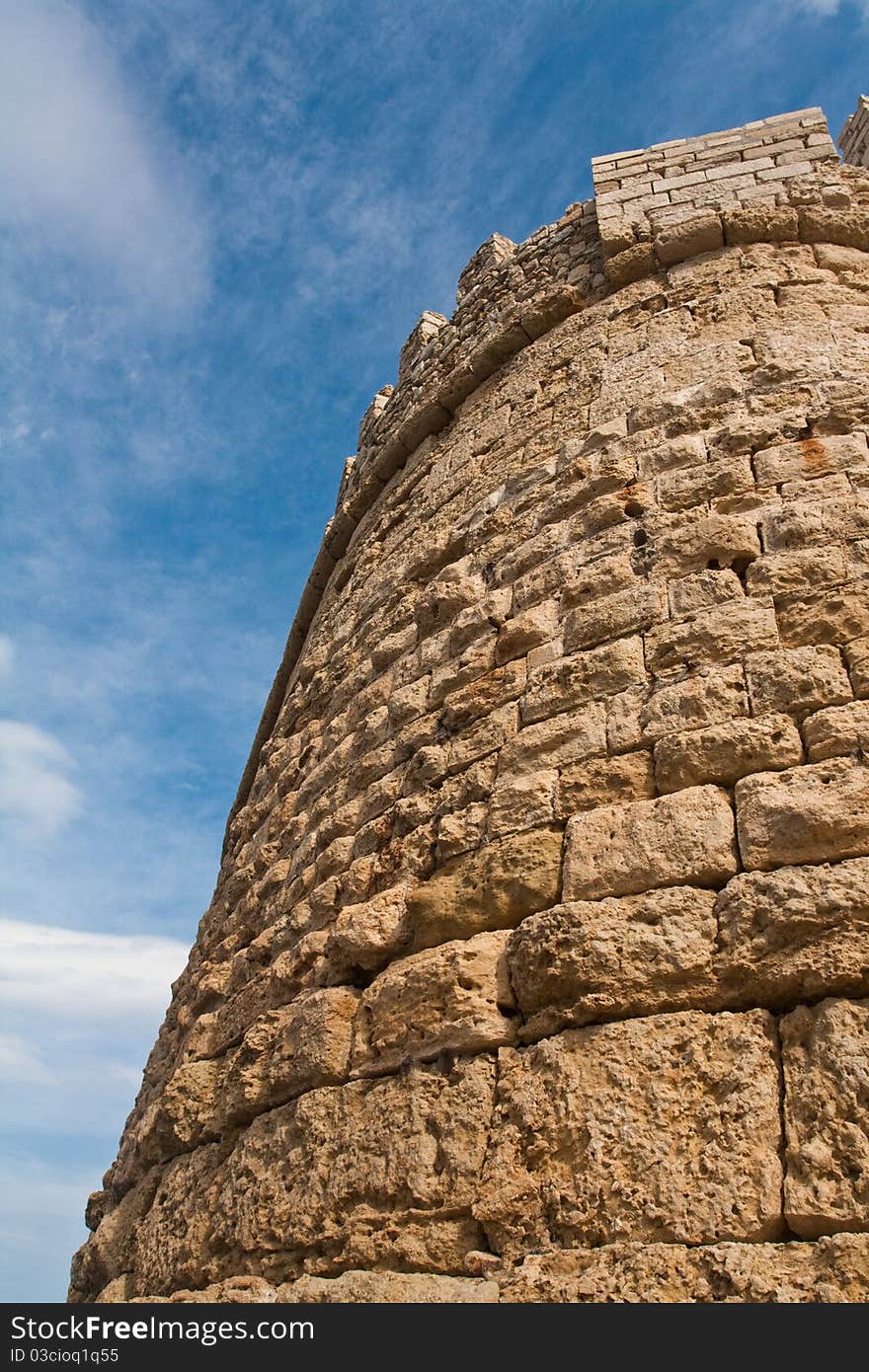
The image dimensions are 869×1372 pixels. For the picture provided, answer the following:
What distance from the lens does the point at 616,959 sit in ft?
7.56

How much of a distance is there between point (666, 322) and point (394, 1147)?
10.4 ft

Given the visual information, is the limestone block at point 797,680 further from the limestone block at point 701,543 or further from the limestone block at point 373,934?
the limestone block at point 373,934

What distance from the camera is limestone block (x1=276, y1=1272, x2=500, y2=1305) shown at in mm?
2084

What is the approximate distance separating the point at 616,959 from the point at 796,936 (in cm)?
38

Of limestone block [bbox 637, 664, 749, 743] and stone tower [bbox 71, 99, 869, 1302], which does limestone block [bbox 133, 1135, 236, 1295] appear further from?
limestone block [bbox 637, 664, 749, 743]

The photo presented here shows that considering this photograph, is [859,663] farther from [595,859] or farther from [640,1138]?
[640,1138]

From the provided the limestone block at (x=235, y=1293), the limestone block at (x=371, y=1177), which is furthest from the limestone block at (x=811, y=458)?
the limestone block at (x=235, y=1293)

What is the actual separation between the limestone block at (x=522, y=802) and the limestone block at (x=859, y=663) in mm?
767

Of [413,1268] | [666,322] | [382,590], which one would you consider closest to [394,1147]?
[413,1268]

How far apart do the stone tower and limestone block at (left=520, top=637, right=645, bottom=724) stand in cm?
1

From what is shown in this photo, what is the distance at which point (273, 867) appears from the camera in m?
4.32

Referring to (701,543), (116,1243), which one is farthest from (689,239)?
(116,1243)
